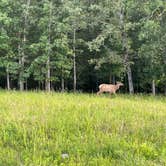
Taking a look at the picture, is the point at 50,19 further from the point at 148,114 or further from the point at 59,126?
the point at 59,126

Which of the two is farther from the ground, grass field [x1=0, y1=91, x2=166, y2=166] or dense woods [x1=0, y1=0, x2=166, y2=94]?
dense woods [x1=0, y1=0, x2=166, y2=94]

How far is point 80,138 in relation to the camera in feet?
26.6

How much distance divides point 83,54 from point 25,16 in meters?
5.59

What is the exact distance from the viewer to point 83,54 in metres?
30.7

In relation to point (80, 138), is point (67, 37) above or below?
above

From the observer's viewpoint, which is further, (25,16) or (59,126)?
(25,16)

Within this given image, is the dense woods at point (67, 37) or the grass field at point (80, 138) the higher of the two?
the dense woods at point (67, 37)

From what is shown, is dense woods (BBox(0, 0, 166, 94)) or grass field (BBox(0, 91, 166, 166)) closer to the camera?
grass field (BBox(0, 91, 166, 166))

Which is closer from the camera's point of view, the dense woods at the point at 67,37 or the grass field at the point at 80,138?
the grass field at the point at 80,138

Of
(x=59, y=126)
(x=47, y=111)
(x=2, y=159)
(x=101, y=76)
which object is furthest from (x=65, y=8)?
(x=2, y=159)

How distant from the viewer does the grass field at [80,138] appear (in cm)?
696

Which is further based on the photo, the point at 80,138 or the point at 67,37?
the point at 67,37

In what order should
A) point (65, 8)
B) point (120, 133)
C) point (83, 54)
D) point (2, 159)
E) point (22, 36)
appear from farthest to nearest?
point (83, 54)
point (22, 36)
point (65, 8)
point (120, 133)
point (2, 159)

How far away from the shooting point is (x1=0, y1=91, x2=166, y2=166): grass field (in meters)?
6.96
